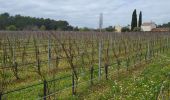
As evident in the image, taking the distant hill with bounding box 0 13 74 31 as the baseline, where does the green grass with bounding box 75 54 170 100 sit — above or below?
below

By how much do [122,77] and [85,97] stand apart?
3.78 m

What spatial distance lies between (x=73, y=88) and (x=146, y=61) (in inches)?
377

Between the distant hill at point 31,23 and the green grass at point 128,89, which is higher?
the distant hill at point 31,23

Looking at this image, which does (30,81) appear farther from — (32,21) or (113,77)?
(32,21)

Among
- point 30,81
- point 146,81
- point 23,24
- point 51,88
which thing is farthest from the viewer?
point 23,24

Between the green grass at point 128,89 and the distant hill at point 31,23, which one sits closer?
the green grass at point 128,89

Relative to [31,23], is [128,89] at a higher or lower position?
lower

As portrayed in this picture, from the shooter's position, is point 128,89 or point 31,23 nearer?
point 128,89

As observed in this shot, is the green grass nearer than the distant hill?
Yes

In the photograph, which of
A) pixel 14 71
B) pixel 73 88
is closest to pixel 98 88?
pixel 73 88

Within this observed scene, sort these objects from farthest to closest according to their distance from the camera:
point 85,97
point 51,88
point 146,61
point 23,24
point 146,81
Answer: point 23,24 → point 146,61 → point 146,81 → point 51,88 → point 85,97

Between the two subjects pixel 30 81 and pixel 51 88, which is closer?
pixel 51 88

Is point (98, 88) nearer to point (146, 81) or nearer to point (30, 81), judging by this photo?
point (146, 81)

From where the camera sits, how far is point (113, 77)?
43.9ft
